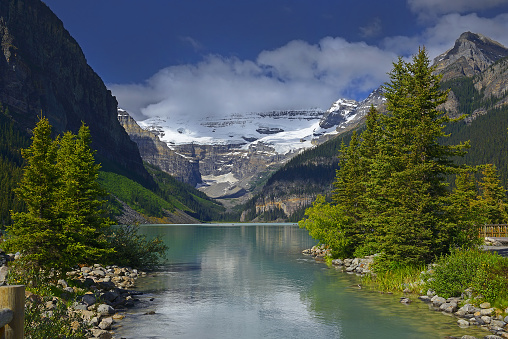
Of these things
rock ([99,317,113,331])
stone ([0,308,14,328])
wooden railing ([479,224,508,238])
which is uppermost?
stone ([0,308,14,328])

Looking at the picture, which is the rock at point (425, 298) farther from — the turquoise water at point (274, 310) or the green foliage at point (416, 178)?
the green foliage at point (416, 178)

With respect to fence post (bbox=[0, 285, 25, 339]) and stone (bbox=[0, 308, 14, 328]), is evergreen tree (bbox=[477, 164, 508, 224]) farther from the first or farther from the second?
stone (bbox=[0, 308, 14, 328])

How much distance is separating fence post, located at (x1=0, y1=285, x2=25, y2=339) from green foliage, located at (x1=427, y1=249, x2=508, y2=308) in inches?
1007

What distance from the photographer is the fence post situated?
7129 mm

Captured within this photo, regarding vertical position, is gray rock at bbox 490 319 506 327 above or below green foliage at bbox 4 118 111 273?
below

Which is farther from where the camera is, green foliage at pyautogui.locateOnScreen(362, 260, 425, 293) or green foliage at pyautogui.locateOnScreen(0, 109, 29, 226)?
green foliage at pyautogui.locateOnScreen(0, 109, 29, 226)

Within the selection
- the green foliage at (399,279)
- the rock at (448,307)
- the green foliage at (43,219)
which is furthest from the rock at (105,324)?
the green foliage at (399,279)

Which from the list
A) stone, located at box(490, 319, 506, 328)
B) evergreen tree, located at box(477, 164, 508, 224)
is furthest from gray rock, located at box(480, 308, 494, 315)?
evergreen tree, located at box(477, 164, 508, 224)

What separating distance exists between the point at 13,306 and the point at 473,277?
27461 mm

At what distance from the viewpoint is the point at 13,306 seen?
7.21 meters

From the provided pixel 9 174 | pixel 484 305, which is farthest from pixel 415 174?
pixel 9 174

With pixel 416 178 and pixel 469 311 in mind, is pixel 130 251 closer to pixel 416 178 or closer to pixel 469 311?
pixel 416 178

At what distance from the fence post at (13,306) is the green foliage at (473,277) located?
83.9 feet

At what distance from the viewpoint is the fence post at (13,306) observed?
7.13m
